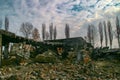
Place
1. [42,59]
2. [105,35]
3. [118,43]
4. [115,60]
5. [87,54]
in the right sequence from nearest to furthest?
[42,59], [115,60], [87,54], [118,43], [105,35]

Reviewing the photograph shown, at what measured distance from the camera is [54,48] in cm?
3481

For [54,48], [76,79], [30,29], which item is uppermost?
[30,29]

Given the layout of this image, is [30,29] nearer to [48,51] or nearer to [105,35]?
[105,35]

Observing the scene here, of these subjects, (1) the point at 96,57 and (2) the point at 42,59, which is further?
(1) the point at 96,57

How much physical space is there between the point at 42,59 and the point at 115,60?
10001mm

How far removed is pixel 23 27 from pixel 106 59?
121 ft

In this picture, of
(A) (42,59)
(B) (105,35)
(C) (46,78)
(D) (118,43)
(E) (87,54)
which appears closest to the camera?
(C) (46,78)

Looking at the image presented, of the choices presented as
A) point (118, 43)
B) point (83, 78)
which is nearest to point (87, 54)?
point (83, 78)

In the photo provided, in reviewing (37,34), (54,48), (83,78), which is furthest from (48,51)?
(37,34)

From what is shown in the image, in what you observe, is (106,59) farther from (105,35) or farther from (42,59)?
(105,35)

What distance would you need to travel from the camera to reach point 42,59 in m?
27.3

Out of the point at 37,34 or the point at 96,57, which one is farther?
the point at 37,34

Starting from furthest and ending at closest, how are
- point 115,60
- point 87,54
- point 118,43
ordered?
1. point 118,43
2. point 87,54
3. point 115,60

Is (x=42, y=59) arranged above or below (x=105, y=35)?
below
